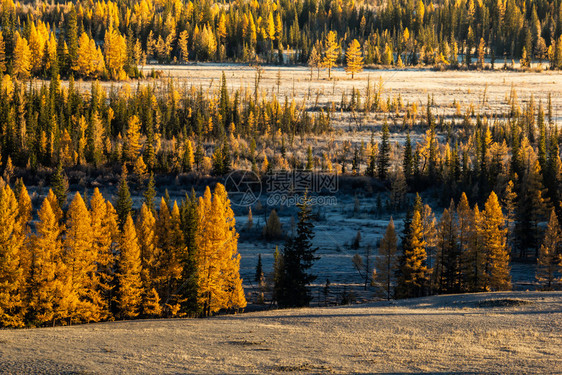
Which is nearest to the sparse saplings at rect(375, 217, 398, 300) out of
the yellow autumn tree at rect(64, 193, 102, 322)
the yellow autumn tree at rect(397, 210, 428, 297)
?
the yellow autumn tree at rect(397, 210, 428, 297)

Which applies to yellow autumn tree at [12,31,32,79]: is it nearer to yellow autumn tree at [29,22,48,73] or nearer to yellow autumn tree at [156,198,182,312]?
yellow autumn tree at [29,22,48,73]

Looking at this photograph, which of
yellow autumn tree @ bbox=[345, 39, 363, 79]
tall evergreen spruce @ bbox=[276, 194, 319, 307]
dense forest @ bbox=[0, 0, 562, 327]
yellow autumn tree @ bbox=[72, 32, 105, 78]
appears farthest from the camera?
yellow autumn tree @ bbox=[345, 39, 363, 79]

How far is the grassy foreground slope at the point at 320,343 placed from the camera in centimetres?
2286

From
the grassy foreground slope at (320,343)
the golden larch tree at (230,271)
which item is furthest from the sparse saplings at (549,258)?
the golden larch tree at (230,271)

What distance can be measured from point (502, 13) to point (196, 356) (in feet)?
640

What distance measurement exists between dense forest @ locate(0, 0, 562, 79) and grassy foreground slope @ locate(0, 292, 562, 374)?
4387 inches

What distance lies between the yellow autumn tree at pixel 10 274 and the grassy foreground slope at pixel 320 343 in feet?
18.5

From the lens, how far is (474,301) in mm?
38844

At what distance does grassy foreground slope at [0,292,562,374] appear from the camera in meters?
22.9

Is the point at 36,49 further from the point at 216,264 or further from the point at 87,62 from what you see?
the point at 216,264

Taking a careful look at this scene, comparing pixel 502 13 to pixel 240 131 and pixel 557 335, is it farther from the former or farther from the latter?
pixel 557 335

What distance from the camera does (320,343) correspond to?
27.6 m

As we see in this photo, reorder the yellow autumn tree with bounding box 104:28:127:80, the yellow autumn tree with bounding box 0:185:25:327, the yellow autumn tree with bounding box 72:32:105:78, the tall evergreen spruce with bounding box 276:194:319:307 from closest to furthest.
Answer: the yellow autumn tree with bounding box 0:185:25:327 < the tall evergreen spruce with bounding box 276:194:319:307 < the yellow autumn tree with bounding box 72:32:105:78 < the yellow autumn tree with bounding box 104:28:127:80

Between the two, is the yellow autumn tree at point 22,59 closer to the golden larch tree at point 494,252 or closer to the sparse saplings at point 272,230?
the sparse saplings at point 272,230
